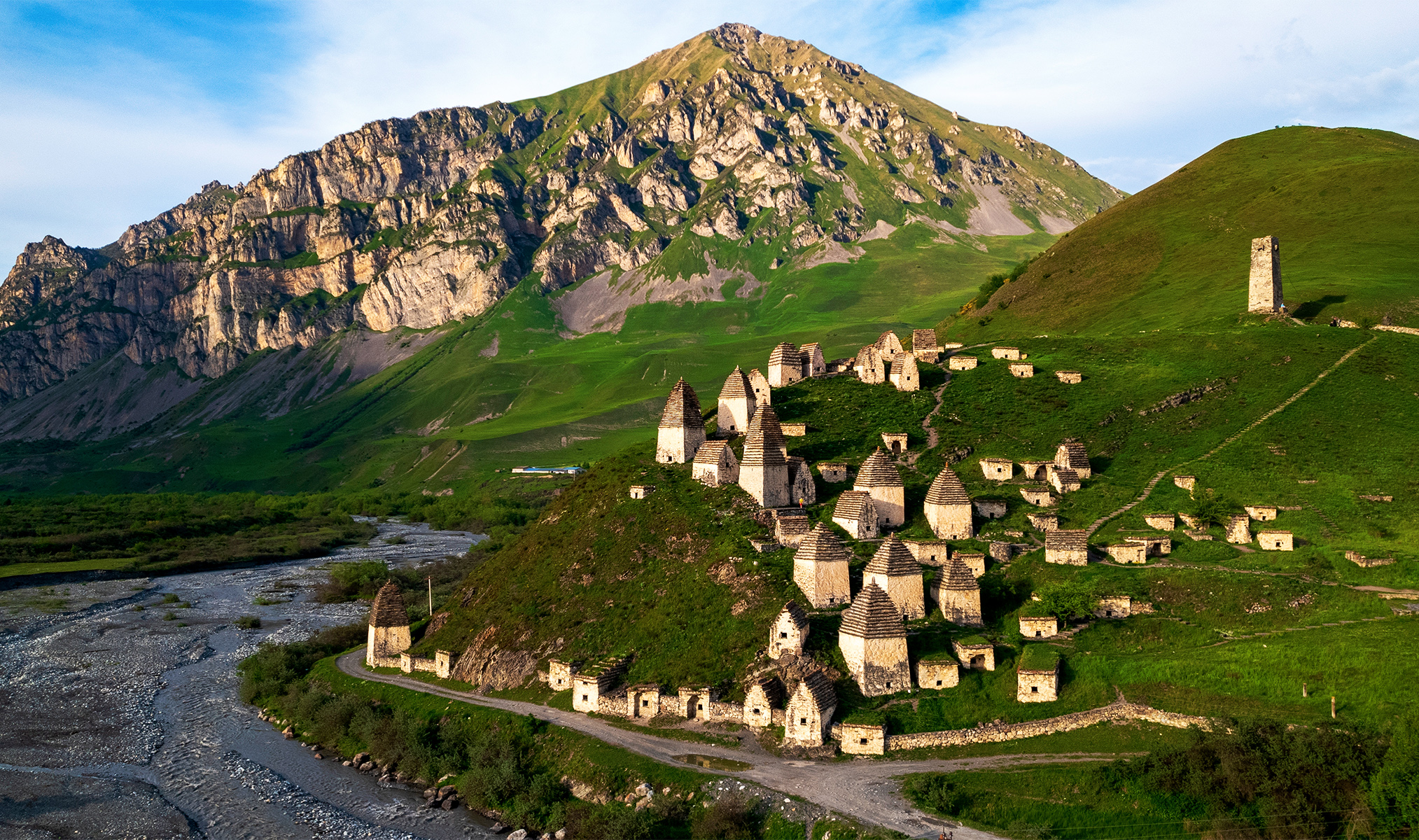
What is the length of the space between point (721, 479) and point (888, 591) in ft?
60.8

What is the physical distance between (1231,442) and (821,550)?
1404 inches

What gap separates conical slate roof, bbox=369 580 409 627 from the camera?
6556 centimetres

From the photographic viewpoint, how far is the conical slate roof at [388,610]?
65562 millimetres

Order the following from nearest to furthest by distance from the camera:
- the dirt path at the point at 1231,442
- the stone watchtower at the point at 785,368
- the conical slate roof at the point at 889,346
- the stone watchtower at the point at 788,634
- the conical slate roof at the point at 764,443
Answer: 1. the stone watchtower at the point at 788,634
2. the dirt path at the point at 1231,442
3. the conical slate roof at the point at 764,443
4. the stone watchtower at the point at 785,368
5. the conical slate roof at the point at 889,346

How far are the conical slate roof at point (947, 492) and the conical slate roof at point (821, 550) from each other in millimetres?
8815

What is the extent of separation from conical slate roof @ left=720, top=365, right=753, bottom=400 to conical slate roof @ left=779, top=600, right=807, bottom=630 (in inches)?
1221

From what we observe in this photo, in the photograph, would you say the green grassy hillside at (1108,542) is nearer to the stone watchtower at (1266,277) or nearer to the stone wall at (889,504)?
the stone wall at (889,504)

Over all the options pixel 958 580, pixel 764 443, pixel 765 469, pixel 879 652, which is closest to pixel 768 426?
pixel 764 443

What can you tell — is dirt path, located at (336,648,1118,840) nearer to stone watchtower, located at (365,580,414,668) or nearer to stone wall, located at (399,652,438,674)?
stone wall, located at (399,652,438,674)

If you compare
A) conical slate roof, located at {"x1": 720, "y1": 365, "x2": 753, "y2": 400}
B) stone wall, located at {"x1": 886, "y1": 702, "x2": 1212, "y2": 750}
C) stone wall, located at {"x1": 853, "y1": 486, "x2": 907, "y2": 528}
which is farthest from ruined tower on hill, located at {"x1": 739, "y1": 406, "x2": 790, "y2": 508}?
stone wall, located at {"x1": 886, "y1": 702, "x2": 1212, "y2": 750}

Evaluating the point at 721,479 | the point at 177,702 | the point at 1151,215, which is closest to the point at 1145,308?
the point at 1151,215

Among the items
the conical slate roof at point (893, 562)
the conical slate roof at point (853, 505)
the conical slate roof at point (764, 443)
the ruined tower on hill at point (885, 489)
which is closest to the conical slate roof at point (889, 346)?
the conical slate roof at point (764, 443)

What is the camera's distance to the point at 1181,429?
2822 inches

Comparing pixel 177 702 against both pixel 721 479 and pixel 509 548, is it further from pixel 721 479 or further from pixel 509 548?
pixel 721 479
